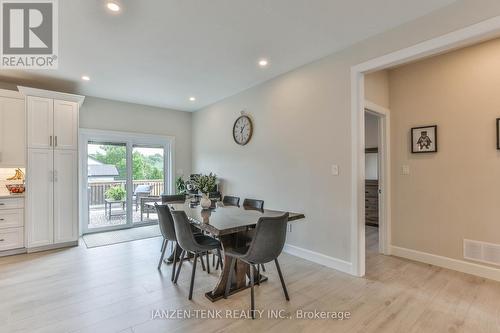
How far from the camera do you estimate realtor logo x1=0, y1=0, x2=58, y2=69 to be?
7.43ft

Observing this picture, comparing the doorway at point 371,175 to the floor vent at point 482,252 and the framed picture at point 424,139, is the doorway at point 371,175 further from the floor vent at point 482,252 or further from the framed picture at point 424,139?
the floor vent at point 482,252

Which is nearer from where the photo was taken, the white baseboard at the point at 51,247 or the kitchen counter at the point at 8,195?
the kitchen counter at the point at 8,195

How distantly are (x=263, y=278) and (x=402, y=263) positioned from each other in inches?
77.7

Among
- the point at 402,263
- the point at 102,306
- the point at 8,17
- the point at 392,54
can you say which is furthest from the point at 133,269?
the point at 392,54

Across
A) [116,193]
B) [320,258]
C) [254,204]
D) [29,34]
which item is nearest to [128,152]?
[116,193]

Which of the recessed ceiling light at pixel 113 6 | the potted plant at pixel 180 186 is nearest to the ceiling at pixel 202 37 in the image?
the recessed ceiling light at pixel 113 6

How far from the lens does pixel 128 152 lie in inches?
211

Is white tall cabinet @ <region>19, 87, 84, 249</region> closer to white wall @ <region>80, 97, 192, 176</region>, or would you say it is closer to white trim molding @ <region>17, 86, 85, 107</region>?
white trim molding @ <region>17, 86, 85, 107</region>

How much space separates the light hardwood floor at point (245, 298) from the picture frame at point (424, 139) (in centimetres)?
155

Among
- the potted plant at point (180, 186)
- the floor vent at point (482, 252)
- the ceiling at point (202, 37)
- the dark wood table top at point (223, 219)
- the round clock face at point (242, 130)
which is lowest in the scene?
the floor vent at point (482, 252)

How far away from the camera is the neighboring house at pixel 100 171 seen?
4.96m

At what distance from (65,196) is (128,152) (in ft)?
5.27

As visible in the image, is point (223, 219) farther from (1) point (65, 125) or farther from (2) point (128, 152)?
(2) point (128, 152)

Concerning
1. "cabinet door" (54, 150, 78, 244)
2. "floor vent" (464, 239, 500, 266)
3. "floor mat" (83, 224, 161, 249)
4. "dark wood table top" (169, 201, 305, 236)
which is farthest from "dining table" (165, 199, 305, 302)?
"cabinet door" (54, 150, 78, 244)
